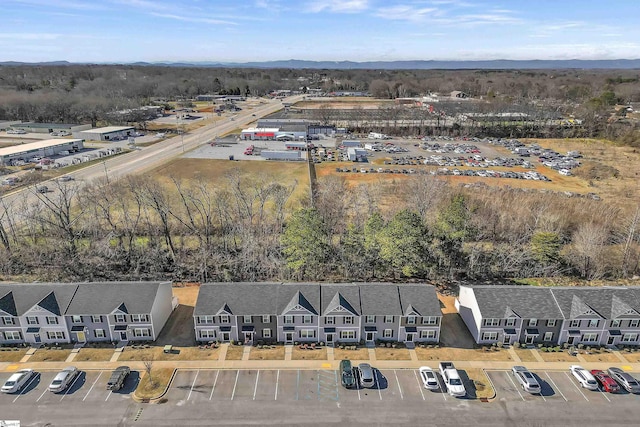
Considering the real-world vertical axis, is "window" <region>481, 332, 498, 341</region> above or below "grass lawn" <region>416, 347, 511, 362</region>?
above

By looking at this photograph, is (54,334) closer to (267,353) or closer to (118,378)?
(118,378)

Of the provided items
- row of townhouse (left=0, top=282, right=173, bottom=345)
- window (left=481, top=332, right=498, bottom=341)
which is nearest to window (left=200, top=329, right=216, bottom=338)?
row of townhouse (left=0, top=282, right=173, bottom=345)

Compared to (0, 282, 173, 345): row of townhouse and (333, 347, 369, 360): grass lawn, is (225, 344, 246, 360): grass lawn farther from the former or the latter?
(333, 347, 369, 360): grass lawn

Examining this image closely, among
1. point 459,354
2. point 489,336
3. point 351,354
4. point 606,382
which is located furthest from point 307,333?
point 606,382

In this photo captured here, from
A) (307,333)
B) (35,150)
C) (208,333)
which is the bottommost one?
(307,333)

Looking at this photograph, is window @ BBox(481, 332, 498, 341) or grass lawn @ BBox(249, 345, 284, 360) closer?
grass lawn @ BBox(249, 345, 284, 360)
